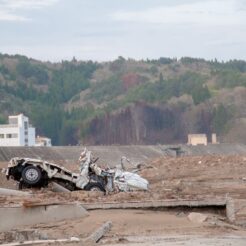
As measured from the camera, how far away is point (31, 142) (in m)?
132

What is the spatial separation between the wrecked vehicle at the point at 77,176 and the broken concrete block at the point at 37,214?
28.6ft

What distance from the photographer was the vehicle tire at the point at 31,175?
1280 inches

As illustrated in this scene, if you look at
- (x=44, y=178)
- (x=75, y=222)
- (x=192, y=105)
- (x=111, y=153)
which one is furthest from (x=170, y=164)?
(x=192, y=105)

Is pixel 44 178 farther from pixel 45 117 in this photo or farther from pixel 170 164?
pixel 45 117

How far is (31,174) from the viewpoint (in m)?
32.7

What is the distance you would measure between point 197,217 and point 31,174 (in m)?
10.5

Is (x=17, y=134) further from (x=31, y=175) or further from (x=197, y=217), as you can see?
(x=197, y=217)

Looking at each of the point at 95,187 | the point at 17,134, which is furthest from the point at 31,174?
the point at 17,134

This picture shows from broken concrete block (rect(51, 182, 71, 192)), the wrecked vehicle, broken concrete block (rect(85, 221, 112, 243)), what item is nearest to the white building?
the wrecked vehicle

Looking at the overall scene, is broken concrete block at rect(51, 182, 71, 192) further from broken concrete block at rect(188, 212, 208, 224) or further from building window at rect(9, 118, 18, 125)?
building window at rect(9, 118, 18, 125)

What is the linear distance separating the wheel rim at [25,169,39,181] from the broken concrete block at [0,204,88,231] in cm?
918

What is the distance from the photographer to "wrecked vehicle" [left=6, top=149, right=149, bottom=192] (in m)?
32.2

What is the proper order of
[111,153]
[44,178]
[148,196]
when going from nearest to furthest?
1. [148,196]
2. [44,178]
3. [111,153]

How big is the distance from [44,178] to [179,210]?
28.8 feet
